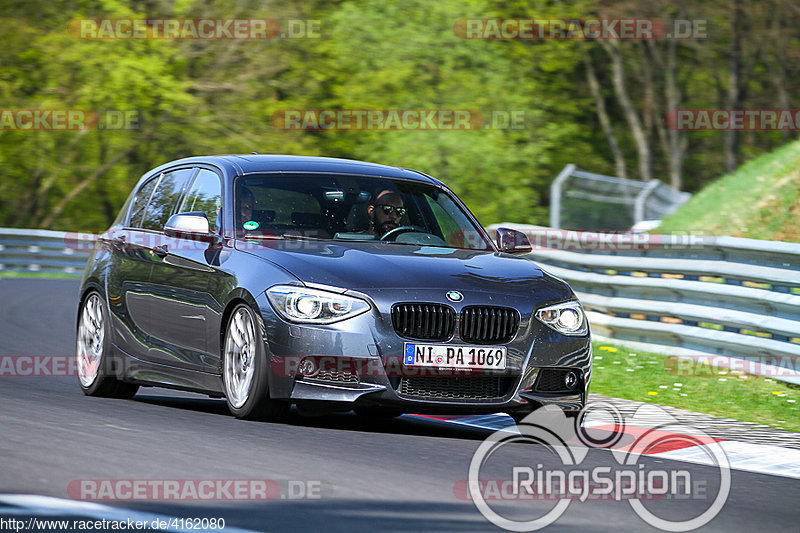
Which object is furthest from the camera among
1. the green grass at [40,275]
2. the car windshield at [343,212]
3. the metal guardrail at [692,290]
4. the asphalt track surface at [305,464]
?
the green grass at [40,275]

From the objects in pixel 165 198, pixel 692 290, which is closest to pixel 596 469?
pixel 165 198

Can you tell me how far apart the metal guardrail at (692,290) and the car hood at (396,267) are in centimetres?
330

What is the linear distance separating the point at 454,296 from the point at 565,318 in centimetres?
81

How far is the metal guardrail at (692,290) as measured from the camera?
11305 mm

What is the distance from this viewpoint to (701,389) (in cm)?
1124

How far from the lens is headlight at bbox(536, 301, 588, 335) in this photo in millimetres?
8250

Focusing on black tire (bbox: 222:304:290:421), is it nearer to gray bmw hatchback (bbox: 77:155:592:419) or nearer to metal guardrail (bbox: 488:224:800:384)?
gray bmw hatchback (bbox: 77:155:592:419)

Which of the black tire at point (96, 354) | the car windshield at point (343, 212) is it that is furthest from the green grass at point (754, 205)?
the black tire at point (96, 354)

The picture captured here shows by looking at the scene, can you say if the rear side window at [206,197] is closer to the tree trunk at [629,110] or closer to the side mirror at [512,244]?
the side mirror at [512,244]

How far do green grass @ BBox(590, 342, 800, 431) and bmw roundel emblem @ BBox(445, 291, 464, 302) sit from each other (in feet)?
9.00

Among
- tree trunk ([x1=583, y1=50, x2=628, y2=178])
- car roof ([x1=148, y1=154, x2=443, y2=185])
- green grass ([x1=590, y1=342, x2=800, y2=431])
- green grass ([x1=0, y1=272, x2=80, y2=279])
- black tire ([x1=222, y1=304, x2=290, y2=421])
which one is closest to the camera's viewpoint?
black tire ([x1=222, y1=304, x2=290, y2=421])

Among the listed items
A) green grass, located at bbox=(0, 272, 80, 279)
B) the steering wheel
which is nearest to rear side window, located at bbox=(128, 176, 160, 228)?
the steering wheel

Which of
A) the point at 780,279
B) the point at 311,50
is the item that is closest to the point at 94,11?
the point at 311,50

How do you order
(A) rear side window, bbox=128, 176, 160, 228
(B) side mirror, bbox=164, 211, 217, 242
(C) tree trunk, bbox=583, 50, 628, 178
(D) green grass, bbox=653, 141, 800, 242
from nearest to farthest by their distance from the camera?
1. (B) side mirror, bbox=164, 211, 217, 242
2. (A) rear side window, bbox=128, 176, 160, 228
3. (D) green grass, bbox=653, 141, 800, 242
4. (C) tree trunk, bbox=583, 50, 628, 178
